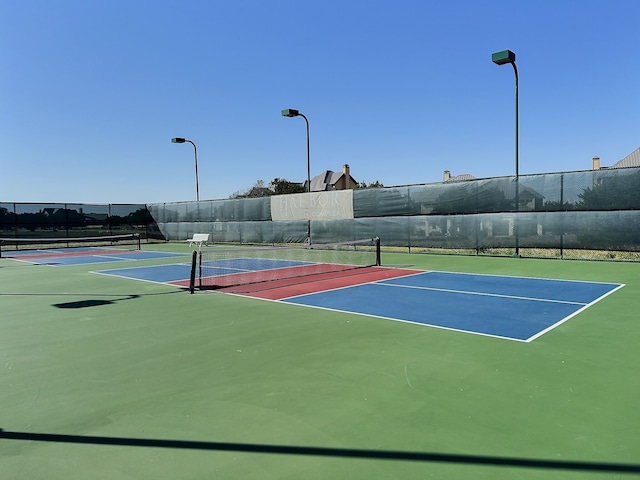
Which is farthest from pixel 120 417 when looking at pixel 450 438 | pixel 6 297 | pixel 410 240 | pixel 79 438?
pixel 410 240

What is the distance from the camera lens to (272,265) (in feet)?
50.8

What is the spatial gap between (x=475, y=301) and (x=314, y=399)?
5157 mm

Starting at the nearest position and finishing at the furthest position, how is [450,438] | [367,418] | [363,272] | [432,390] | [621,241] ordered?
1. [450,438]
2. [367,418]
3. [432,390]
4. [363,272]
5. [621,241]

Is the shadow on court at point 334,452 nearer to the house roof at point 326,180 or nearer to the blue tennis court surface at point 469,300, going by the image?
the blue tennis court surface at point 469,300

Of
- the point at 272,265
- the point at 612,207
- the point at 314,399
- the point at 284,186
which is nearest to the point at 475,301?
the point at 314,399

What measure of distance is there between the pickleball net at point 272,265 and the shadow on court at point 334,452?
20.9ft

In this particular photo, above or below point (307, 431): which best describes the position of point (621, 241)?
above

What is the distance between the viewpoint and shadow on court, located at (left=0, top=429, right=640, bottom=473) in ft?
9.25

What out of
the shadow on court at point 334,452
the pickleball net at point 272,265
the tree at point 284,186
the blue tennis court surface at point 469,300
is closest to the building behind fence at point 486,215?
the pickleball net at point 272,265

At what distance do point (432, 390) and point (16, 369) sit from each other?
14.1 feet

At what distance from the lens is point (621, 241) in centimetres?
1405

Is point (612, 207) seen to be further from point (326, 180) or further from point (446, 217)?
point (326, 180)

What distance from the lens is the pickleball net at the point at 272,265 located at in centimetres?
1133

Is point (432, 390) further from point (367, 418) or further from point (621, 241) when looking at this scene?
point (621, 241)
